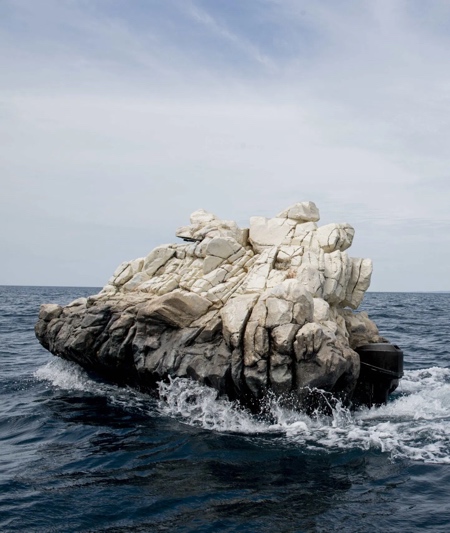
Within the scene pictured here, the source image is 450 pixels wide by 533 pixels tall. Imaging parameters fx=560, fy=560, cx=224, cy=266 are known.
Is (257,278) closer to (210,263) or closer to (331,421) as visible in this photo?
(210,263)

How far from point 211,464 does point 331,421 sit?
4.61m

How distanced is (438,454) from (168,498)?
24.6 ft

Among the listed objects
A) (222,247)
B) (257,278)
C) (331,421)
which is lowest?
(331,421)

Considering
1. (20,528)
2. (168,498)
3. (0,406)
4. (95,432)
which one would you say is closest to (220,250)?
(95,432)

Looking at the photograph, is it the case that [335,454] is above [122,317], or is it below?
below

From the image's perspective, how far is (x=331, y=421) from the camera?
1722 centimetres

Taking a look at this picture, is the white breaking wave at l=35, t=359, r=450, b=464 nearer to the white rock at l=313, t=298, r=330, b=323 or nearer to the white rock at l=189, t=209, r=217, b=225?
the white rock at l=313, t=298, r=330, b=323

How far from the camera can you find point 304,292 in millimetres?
17922

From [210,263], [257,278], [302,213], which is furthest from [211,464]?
[302,213]

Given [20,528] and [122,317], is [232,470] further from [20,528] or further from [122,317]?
[122,317]

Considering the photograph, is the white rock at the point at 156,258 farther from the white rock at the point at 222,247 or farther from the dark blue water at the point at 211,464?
the dark blue water at the point at 211,464

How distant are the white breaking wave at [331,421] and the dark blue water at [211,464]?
40 mm

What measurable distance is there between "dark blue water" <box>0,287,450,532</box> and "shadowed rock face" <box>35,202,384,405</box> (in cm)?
107

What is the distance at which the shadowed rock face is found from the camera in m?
17.0
